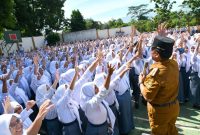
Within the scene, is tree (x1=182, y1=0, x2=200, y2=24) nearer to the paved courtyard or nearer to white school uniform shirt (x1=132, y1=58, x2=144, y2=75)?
white school uniform shirt (x1=132, y1=58, x2=144, y2=75)

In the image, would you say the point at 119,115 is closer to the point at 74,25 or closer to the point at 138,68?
the point at 138,68

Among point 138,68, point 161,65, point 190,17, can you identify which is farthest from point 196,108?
point 190,17

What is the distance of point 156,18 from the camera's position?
31.6 m

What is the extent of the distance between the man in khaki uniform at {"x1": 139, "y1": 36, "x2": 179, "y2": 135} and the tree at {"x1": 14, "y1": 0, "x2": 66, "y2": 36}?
153 ft

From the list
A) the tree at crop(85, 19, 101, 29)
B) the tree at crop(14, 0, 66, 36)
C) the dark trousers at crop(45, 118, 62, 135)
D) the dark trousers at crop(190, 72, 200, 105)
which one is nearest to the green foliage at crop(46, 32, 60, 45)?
the tree at crop(14, 0, 66, 36)

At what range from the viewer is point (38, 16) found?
54531 mm

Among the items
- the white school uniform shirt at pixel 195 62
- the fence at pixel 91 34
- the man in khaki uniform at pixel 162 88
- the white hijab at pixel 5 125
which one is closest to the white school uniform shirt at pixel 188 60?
the white school uniform shirt at pixel 195 62

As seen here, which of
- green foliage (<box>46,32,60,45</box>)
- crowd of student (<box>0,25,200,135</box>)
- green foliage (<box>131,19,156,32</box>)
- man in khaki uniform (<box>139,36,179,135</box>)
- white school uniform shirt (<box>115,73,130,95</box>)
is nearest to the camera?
crowd of student (<box>0,25,200,135</box>)

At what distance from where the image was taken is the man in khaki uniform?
4418 millimetres

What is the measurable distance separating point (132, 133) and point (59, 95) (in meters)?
2.53

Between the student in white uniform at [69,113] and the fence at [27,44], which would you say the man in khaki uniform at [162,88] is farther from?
the fence at [27,44]

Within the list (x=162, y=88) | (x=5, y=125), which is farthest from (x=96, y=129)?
(x=5, y=125)

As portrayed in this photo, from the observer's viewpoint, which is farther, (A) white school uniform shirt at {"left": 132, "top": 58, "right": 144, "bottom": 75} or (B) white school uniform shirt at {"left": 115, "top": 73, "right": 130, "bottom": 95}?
(A) white school uniform shirt at {"left": 132, "top": 58, "right": 144, "bottom": 75}

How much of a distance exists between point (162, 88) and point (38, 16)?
2047 inches
